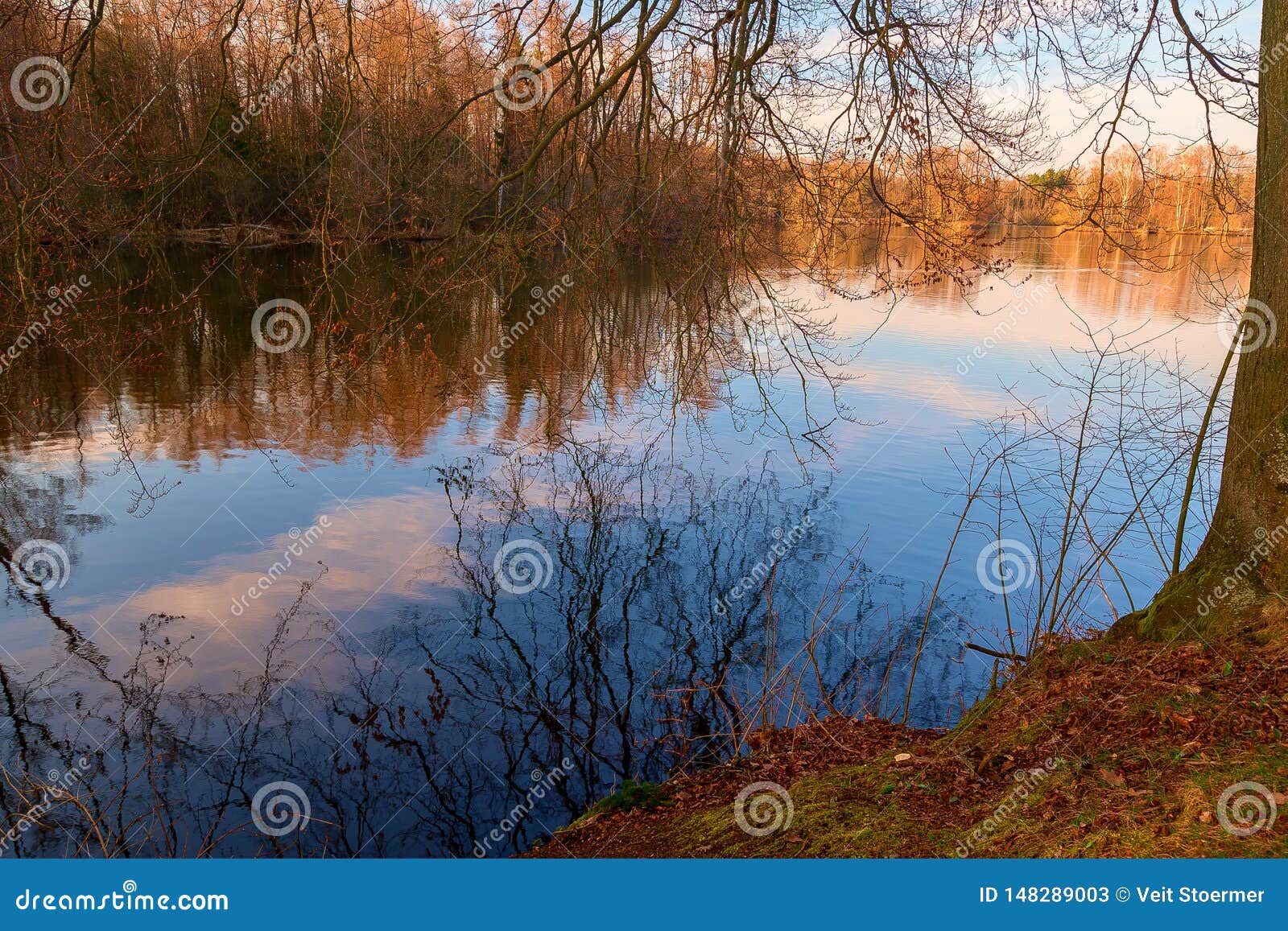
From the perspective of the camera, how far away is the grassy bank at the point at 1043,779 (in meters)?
3.05

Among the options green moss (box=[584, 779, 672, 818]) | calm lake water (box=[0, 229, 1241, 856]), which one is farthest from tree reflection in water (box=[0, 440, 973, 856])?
green moss (box=[584, 779, 672, 818])

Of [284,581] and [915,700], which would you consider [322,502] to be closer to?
[284,581]

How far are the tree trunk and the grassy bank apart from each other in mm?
266

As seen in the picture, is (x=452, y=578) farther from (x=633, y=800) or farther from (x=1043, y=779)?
(x=1043, y=779)

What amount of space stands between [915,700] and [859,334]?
11966mm

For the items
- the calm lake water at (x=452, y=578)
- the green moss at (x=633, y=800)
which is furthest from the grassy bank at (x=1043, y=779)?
the calm lake water at (x=452, y=578)

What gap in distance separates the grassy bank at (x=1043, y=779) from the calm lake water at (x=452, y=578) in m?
0.77

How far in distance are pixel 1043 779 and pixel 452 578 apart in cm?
529

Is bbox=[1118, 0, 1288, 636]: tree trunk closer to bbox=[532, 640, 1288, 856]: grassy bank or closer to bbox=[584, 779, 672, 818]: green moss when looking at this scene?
bbox=[532, 640, 1288, 856]: grassy bank

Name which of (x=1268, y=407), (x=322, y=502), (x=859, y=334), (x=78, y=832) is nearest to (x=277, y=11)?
(x=322, y=502)

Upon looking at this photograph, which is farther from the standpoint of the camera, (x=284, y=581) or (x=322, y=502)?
(x=322, y=502)

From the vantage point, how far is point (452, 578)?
7.77 m

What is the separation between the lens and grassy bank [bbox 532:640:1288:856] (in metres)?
3.05

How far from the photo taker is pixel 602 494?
973 cm
